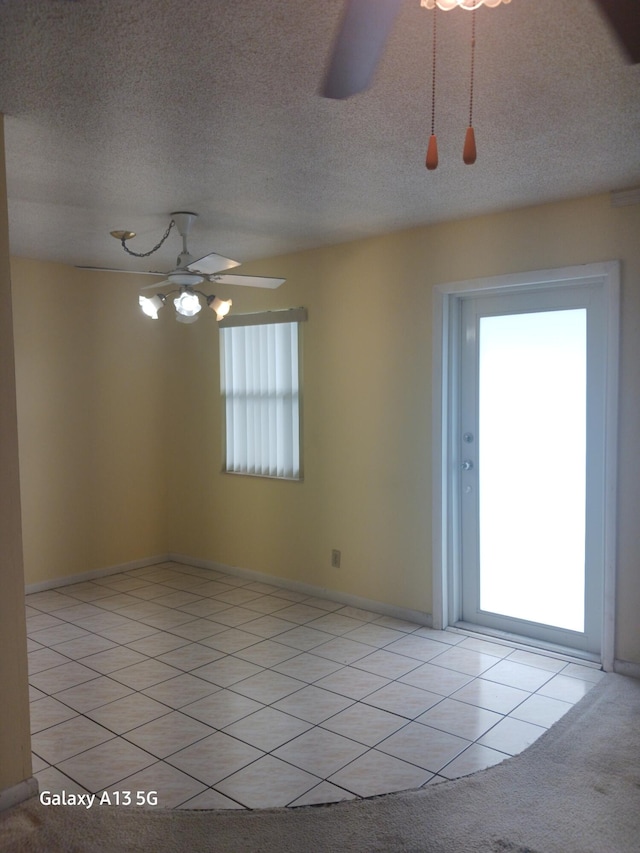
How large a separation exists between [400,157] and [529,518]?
7.35 feet

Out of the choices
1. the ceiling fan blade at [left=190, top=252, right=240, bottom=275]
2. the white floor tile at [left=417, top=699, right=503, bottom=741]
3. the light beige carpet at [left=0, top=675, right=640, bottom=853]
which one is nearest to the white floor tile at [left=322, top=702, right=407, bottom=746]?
the white floor tile at [left=417, top=699, right=503, bottom=741]

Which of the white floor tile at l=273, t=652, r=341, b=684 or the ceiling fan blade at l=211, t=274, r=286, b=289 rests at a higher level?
the ceiling fan blade at l=211, t=274, r=286, b=289

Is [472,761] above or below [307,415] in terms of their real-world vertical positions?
below

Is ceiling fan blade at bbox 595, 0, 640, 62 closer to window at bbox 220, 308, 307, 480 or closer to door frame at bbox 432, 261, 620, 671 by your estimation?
door frame at bbox 432, 261, 620, 671

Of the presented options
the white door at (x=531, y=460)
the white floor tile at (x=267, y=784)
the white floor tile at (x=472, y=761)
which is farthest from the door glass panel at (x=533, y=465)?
the white floor tile at (x=267, y=784)

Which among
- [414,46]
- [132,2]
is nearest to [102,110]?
[132,2]

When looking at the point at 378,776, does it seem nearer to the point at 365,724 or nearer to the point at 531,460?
the point at 365,724

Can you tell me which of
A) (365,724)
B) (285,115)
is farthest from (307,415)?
(285,115)

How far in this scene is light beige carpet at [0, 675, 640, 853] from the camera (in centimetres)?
234

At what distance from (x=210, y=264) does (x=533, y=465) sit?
7.15 feet

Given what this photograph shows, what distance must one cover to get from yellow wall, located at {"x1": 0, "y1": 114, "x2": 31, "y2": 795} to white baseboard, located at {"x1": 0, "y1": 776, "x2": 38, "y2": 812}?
0.05 feet

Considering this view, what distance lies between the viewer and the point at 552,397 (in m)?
3.96

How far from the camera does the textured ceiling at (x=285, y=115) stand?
6.33 ft

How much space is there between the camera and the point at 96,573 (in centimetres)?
569
